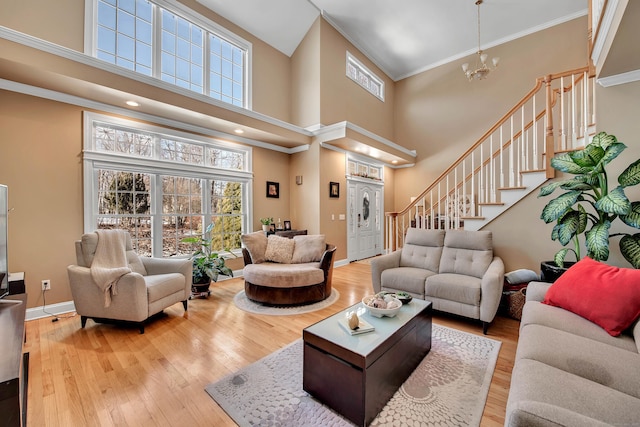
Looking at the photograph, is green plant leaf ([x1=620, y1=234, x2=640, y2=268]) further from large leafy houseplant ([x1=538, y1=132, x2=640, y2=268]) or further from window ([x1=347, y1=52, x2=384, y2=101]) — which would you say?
window ([x1=347, y1=52, x2=384, y2=101])

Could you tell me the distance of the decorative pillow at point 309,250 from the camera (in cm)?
390

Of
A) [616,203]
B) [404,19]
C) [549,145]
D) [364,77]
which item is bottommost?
[616,203]

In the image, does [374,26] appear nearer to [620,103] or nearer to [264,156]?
[264,156]

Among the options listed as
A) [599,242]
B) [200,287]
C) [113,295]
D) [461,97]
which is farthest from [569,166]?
[461,97]


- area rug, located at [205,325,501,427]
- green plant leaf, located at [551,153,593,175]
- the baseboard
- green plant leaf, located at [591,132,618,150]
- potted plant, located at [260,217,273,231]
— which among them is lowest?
area rug, located at [205,325,501,427]

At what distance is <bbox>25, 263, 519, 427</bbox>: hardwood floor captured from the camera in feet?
5.41

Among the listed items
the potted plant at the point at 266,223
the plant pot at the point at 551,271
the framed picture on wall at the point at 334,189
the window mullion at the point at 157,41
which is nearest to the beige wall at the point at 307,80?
the framed picture on wall at the point at 334,189

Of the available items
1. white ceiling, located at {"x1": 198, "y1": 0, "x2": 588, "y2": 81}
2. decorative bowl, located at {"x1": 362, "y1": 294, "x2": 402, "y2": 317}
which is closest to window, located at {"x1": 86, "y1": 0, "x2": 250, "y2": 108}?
white ceiling, located at {"x1": 198, "y1": 0, "x2": 588, "y2": 81}

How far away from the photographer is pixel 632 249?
2365mm

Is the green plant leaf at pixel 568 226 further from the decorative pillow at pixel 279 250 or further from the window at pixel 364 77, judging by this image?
the window at pixel 364 77

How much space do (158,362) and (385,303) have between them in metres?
1.92

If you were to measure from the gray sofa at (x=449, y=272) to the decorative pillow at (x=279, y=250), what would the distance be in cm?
127

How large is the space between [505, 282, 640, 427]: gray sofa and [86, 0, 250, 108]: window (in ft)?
16.4

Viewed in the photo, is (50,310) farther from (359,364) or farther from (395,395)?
(395,395)
